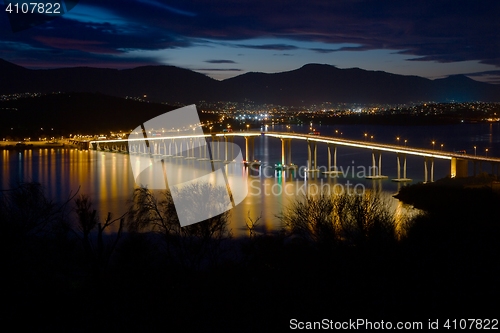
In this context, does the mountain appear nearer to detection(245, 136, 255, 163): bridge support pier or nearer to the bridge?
the bridge

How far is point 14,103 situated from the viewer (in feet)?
186

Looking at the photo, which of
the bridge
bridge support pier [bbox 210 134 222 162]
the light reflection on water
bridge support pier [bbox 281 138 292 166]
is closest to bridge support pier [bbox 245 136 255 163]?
the bridge

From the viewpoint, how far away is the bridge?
1708 cm

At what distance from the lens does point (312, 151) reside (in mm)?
33094

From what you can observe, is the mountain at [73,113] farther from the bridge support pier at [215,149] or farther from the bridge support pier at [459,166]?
the bridge support pier at [459,166]

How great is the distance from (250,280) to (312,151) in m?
28.0

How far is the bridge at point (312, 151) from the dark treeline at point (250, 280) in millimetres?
11046

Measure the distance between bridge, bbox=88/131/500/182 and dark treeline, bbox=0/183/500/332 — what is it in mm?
11046

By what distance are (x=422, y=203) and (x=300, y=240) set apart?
6652mm

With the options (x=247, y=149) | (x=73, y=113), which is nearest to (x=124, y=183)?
(x=247, y=149)

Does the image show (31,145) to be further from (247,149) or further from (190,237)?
(190,237)

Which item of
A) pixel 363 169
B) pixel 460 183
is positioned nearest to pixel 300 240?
pixel 460 183

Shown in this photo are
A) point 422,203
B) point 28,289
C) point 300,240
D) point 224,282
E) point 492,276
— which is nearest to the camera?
point 28,289

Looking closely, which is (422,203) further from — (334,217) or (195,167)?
(195,167)
